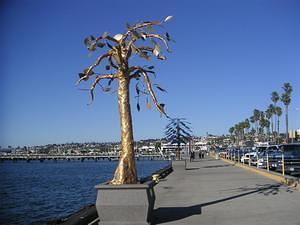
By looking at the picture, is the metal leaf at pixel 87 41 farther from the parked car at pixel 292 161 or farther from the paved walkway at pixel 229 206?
the parked car at pixel 292 161

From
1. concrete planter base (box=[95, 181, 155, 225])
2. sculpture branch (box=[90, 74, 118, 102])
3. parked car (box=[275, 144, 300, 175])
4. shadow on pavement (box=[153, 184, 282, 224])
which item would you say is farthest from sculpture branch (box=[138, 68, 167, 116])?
parked car (box=[275, 144, 300, 175])

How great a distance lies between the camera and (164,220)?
9.93 meters

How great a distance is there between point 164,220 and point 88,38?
4.44m

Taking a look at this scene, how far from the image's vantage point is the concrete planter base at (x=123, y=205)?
889 cm

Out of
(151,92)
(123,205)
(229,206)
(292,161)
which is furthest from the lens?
(292,161)

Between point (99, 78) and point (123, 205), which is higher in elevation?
point (99, 78)

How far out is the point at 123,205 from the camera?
8.88 m

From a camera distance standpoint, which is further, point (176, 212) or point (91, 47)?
point (176, 212)

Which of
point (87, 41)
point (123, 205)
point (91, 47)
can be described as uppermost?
point (87, 41)

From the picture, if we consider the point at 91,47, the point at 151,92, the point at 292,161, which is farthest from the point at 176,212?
the point at 292,161

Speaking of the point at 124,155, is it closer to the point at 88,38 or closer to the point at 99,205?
the point at 99,205

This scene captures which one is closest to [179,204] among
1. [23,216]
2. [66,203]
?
[23,216]

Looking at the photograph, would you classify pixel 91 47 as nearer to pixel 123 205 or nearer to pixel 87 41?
pixel 87 41

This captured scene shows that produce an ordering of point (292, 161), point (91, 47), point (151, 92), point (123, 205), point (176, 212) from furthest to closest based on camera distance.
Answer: point (292, 161), point (176, 212), point (151, 92), point (91, 47), point (123, 205)
